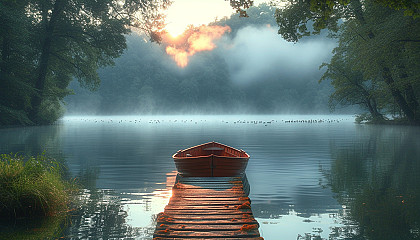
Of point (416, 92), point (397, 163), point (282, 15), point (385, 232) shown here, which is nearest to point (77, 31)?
point (282, 15)

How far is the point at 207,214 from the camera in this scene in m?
10.6

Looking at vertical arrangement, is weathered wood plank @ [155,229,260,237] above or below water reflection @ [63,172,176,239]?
above

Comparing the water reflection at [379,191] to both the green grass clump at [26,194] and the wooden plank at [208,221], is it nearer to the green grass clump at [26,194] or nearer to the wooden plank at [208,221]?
the wooden plank at [208,221]

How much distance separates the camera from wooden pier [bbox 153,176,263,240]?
9039 millimetres

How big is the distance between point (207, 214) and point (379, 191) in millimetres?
7411

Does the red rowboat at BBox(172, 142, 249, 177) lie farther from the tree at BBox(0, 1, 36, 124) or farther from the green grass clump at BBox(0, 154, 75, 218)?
the tree at BBox(0, 1, 36, 124)

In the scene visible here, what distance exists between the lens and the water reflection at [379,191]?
1046cm

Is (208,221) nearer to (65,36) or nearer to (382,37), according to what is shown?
(382,37)

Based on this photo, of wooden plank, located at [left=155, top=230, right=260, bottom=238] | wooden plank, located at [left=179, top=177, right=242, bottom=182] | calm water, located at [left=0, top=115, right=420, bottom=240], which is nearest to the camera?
wooden plank, located at [left=155, top=230, right=260, bottom=238]

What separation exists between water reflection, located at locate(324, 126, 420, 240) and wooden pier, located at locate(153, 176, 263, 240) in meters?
2.57

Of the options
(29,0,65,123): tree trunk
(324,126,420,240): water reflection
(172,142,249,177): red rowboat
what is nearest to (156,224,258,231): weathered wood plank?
(324,126,420,240): water reflection

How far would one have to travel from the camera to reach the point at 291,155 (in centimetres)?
2839

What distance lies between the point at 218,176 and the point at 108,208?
194 inches

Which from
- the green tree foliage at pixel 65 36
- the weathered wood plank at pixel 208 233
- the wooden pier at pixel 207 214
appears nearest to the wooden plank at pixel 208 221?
the wooden pier at pixel 207 214
